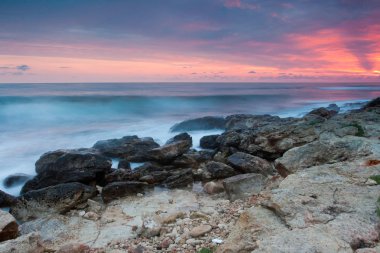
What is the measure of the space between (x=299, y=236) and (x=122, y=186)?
601 cm

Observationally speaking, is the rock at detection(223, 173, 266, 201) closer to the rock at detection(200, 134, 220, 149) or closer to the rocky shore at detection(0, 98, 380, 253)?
the rocky shore at detection(0, 98, 380, 253)

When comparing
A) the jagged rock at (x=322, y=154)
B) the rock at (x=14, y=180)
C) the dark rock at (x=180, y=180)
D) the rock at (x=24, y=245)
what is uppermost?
the jagged rock at (x=322, y=154)

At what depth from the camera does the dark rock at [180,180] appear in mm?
10172

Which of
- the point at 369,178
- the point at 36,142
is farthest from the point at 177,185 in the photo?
the point at 36,142

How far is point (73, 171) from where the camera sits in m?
10.6

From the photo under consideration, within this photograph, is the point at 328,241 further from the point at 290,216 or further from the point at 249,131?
the point at 249,131

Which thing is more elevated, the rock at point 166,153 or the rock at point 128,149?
the rock at point 166,153

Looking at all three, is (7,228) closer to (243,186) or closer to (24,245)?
(24,245)

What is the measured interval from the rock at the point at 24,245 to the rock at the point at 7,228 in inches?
32.1

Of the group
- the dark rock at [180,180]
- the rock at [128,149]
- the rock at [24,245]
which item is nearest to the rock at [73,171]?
the dark rock at [180,180]

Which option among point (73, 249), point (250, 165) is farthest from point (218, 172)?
point (73, 249)

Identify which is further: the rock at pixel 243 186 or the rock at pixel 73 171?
the rock at pixel 73 171

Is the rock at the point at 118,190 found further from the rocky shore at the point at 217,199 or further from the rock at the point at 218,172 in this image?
the rock at the point at 218,172

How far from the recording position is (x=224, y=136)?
14.4m
